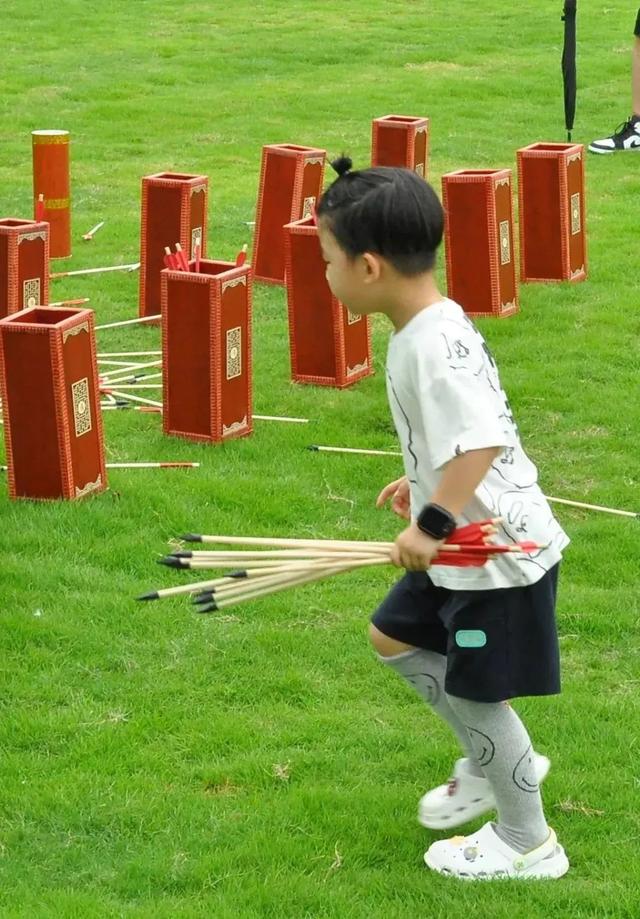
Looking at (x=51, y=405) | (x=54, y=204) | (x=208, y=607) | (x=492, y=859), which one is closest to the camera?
(x=208, y=607)

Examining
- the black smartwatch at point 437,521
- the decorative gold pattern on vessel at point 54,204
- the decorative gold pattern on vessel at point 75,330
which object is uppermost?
the decorative gold pattern on vessel at point 54,204

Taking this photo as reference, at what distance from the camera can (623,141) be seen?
591 inches

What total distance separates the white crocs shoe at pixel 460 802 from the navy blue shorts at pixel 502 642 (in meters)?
0.45

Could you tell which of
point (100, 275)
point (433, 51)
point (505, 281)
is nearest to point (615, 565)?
point (505, 281)

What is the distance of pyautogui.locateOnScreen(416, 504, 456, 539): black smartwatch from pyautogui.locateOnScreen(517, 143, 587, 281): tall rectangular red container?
707 centimetres

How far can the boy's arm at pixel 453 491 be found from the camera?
357cm

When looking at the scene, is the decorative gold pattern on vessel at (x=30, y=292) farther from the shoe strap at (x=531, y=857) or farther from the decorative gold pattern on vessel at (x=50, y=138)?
the shoe strap at (x=531, y=857)

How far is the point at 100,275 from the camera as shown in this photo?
11102 mm

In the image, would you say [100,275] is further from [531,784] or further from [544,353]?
[531,784]

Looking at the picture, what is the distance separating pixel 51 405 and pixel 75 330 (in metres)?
0.34

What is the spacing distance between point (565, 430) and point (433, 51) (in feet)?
47.4

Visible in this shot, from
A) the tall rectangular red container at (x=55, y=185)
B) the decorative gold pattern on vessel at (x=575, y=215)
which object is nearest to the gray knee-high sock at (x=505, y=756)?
the decorative gold pattern on vessel at (x=575, y=215)

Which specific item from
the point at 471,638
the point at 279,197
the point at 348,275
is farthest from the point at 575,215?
the point at 471,638

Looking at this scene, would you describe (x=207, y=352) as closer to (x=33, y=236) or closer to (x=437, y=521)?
(x=33, y=236)
